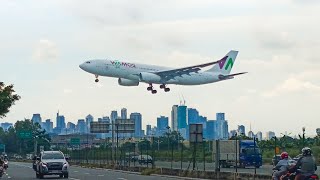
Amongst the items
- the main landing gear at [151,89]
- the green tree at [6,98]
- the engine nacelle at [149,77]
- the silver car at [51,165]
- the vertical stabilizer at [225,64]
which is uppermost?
the vertical stabilizer at [225,64]

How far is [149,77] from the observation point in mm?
75250

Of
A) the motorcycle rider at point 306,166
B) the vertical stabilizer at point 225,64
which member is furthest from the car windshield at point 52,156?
the vertical stabilizer at point 225,64

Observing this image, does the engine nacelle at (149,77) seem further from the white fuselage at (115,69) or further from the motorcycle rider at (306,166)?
the motorcycle rider at (306,166)

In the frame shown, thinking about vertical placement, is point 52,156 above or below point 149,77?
below

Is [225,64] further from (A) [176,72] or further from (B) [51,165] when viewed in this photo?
(B) [51,165]

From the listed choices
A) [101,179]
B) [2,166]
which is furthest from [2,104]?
[101,179]

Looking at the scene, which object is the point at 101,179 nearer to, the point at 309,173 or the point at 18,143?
the point at 309,173

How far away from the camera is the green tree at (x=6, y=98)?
4503 centimetres

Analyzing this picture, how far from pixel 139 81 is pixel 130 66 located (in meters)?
1.94

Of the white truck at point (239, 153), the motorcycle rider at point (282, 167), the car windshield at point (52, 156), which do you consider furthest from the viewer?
the white truck at point (239, 153)

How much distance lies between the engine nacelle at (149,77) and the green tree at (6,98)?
97.0 feet

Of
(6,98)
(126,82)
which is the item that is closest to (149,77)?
(126,82)

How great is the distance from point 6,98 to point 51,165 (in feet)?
29.3

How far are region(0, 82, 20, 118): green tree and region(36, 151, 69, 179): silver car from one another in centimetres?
701
